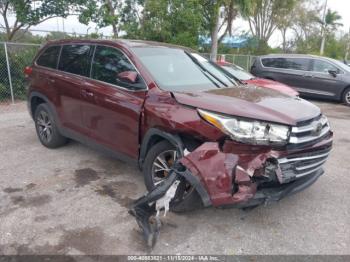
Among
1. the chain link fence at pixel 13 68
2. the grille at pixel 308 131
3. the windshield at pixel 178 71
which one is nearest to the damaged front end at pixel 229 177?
the grille at pixel 308 131

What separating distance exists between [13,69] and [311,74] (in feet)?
31.4

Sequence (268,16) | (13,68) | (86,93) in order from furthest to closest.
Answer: (268,16) < (13,68) < (86,93)

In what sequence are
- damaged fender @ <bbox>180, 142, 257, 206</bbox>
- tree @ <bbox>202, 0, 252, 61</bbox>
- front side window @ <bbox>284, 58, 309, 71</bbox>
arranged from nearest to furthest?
damaged fender @ <bbox>180, 142, 257, 206</bbox>, front side window @ <bbox>284, 58, 309, 71</bbox>, tree @ <bbox>202, 0, 252, 61</bbox>

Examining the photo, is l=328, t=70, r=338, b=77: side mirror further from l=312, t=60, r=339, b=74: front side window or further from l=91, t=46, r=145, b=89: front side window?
l=91, t=46, r=145, b=89: front side window

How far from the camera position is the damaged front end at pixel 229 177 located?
9.37 ft

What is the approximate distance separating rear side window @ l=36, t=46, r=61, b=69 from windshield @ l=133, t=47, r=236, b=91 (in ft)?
5.77

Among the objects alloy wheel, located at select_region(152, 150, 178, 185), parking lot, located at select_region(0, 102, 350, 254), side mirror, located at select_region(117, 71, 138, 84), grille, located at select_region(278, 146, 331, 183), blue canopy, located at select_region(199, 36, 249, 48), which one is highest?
blue canopy, located at select_region(199, 36, 249, 48)

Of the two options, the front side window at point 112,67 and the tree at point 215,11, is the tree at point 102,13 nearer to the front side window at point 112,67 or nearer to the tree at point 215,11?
the tree at point 215,11

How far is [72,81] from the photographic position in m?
4.66

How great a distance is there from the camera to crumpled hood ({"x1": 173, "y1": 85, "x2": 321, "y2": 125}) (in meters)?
3.06

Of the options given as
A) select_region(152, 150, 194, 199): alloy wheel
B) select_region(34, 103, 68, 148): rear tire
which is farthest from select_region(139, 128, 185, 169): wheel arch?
select_region(34, 103, 68, 148): rear tire

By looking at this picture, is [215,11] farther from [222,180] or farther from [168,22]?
[222,180]

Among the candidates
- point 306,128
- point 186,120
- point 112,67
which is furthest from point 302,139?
point 112,67

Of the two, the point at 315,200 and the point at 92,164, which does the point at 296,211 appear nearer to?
the point at 315,200
